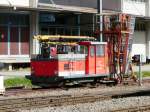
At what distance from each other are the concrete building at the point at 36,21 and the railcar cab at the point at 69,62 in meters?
12.6

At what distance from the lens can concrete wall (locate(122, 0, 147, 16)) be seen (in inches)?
1959

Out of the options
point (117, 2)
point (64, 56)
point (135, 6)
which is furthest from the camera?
point (135, 6)

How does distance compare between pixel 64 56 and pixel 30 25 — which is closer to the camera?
pixel 64 56

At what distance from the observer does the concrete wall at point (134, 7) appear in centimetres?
4976

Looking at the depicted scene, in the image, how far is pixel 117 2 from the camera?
158ft

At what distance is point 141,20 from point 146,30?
2.14 m

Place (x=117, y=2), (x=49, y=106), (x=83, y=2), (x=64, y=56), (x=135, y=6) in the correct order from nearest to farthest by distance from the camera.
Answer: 1. (x=49, y=106)
2. (x=64, y=56)
3. (x=83, y=2)
4. (x=117, y=2)
5. (x=135, y=6)

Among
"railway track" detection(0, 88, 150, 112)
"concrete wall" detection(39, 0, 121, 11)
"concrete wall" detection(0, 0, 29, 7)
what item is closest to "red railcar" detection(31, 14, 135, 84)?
"railway track" detection(0, 88, 150, 112)

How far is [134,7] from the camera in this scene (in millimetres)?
51062

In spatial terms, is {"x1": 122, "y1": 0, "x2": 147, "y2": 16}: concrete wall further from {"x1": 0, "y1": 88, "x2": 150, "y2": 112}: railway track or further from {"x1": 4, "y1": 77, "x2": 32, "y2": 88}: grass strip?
{"x1": 0, "y1": 88, "x2": 150, "y2": 112}: railway track

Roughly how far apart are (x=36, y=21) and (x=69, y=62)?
54.6ft

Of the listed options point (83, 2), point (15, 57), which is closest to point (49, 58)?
point (15, 57)

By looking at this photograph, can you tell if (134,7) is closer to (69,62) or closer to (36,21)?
(36,21)

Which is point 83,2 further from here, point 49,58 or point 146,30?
point 49,58
